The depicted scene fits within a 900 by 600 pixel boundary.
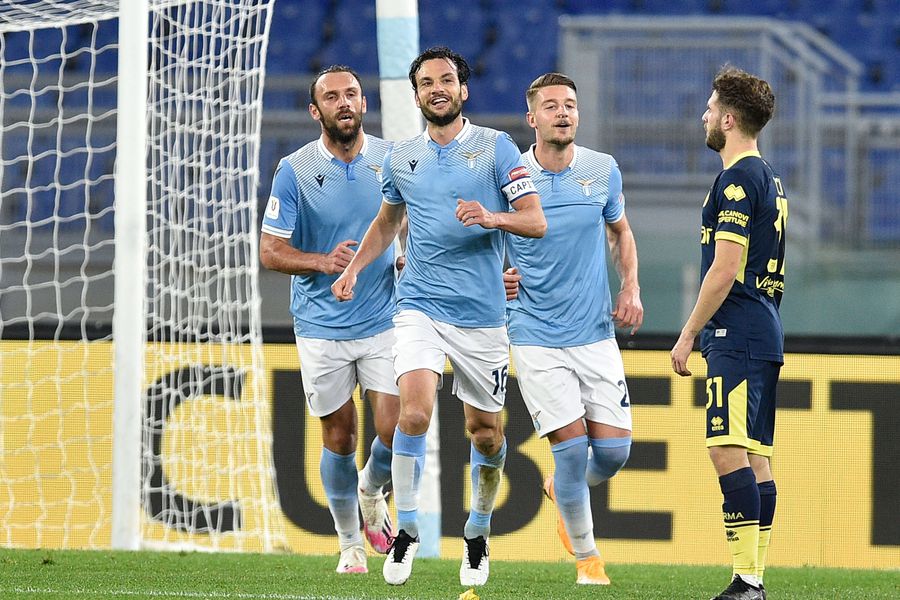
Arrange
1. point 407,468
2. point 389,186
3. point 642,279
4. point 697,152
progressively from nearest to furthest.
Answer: point 407,468 → point 389,186 → point 642,279 → point 697,152

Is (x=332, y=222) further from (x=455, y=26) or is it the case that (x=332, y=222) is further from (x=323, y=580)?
(x=455, y=26)

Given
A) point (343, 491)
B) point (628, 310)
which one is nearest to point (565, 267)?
point (628, 310)

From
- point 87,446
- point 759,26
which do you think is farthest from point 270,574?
point 759,26

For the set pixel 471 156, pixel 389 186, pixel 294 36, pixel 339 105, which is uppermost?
pixel 294 36

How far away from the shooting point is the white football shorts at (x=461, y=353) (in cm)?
549

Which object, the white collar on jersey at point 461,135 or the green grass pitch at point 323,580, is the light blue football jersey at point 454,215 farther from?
the green grass pitch at point 323,580

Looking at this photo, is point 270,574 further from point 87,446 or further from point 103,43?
point 103,43

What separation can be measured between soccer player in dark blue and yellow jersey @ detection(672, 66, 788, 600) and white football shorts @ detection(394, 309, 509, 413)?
3.48 ft

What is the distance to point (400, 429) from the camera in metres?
5.49

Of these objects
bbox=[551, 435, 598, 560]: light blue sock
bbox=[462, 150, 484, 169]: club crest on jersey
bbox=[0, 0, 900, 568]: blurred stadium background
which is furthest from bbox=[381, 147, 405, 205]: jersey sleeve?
bbox=[0, 0, 900, 568]: blurred stadium background

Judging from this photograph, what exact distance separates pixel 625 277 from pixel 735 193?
1476mm

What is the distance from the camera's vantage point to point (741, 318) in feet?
15.8

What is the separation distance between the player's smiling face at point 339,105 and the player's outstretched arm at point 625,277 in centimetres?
127

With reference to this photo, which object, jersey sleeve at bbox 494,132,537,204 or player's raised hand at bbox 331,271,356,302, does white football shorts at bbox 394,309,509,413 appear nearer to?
player's raised hand at bbox 331,271,356,302
